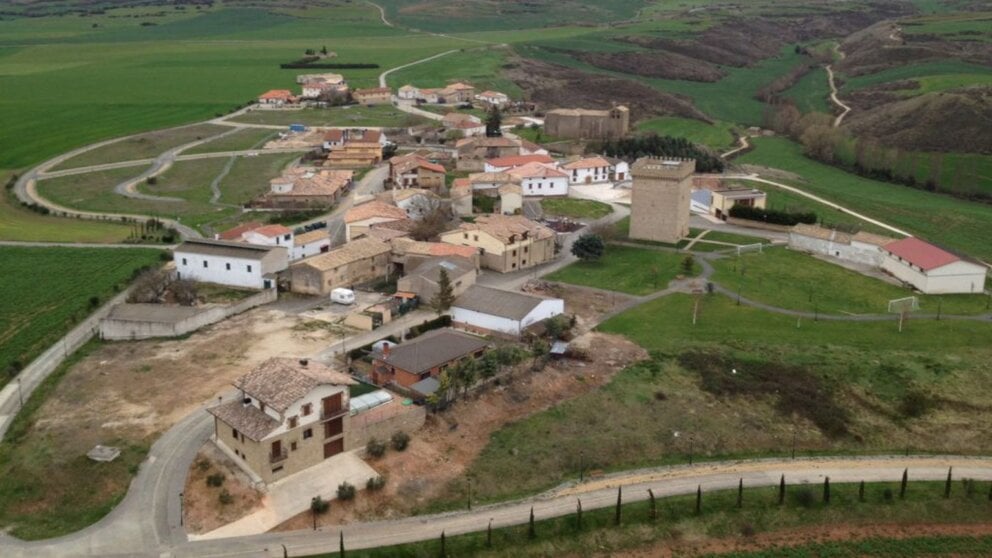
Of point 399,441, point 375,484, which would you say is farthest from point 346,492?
point 399,441

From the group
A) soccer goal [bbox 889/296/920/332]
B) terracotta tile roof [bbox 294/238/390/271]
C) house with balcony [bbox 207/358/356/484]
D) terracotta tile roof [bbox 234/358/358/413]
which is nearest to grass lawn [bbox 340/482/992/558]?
house with balcony [bbox 207/358/356/484]

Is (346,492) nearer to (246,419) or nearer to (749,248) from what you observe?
(246,419)

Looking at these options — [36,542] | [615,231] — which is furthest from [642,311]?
[36,542]

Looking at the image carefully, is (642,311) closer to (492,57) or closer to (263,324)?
(263,324)

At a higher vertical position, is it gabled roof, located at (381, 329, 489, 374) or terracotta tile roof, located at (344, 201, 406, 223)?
terracotta tile roof, located at (344, 201, 406, 223)

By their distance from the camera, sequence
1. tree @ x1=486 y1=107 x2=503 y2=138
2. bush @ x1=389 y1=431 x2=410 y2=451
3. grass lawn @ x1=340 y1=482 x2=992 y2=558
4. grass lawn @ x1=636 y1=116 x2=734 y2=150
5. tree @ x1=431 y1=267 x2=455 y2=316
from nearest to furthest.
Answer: grass lawn @ x1=340 y1=482 x2=992 y2=558 < bush @ x1=389 y1=431 x2=410 y2=451 < tree @ x1=431 y1=267 x2=455 y2=316 < tree @ x1=486 y1=107 x2=503 y2=138 < grass lawn @ x1=636 y1=116 x2=734 y2=150

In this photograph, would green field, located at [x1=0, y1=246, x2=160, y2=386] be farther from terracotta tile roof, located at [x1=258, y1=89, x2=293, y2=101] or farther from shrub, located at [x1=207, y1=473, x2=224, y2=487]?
terracotta tile roof, located at [x1=258, y1=89, x2=293, y2=101]
